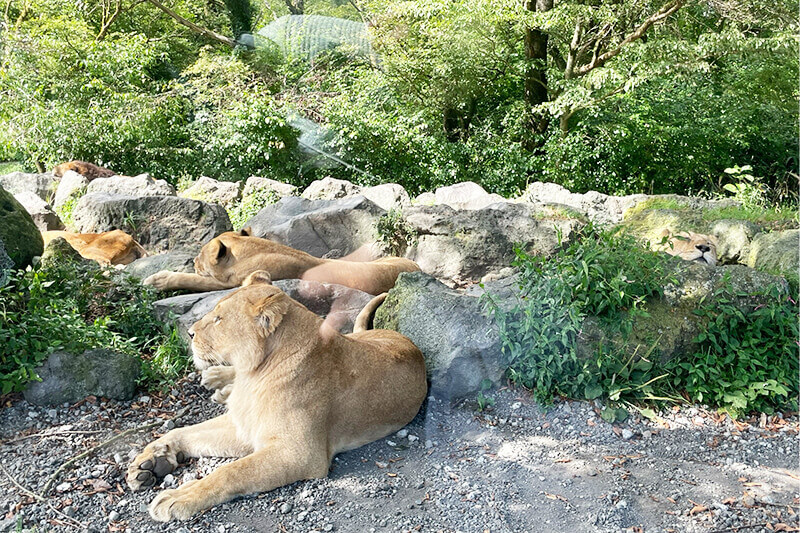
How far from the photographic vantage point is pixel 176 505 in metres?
3.02

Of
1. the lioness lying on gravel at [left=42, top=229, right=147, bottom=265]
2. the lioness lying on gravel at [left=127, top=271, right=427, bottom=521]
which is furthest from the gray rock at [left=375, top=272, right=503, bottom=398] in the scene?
the lioness lying on gravel at [left=42, top=229, right=147, bottom=265]

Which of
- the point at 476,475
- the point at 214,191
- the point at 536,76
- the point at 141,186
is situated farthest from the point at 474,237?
the point at 141,186

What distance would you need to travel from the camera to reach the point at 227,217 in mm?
7277

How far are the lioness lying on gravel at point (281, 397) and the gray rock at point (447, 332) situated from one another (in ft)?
1.18

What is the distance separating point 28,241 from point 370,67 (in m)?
2.83

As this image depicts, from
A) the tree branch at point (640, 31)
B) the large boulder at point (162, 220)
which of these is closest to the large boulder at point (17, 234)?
the large boulder at point (162, 220)

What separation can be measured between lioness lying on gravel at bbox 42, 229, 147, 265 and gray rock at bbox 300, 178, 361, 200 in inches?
66.8

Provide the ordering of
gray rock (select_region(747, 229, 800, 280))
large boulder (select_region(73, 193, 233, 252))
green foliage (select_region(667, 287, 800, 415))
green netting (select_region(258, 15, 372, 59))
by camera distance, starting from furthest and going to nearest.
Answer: large boulder (select_region(73, 193, 233, 252)), gray rock (select_region(747, 229, 800, 280)), green netting (select_region(258, 15, 372, 59)), green foliage (select_region(667, 287, 800, 415))

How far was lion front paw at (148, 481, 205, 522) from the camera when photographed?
9.86ft

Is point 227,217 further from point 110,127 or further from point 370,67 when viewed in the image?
point 370,67

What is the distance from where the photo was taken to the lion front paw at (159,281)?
5336 mm

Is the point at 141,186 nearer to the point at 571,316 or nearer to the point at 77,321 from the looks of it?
the point at 77,321

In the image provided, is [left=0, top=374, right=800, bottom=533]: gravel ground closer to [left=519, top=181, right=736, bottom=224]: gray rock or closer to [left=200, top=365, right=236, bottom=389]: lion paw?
[left=200, top=365, right=236, bottom=389]: lion paw

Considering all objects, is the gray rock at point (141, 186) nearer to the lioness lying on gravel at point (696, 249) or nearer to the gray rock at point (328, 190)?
the gray rock at point (328, 190)
